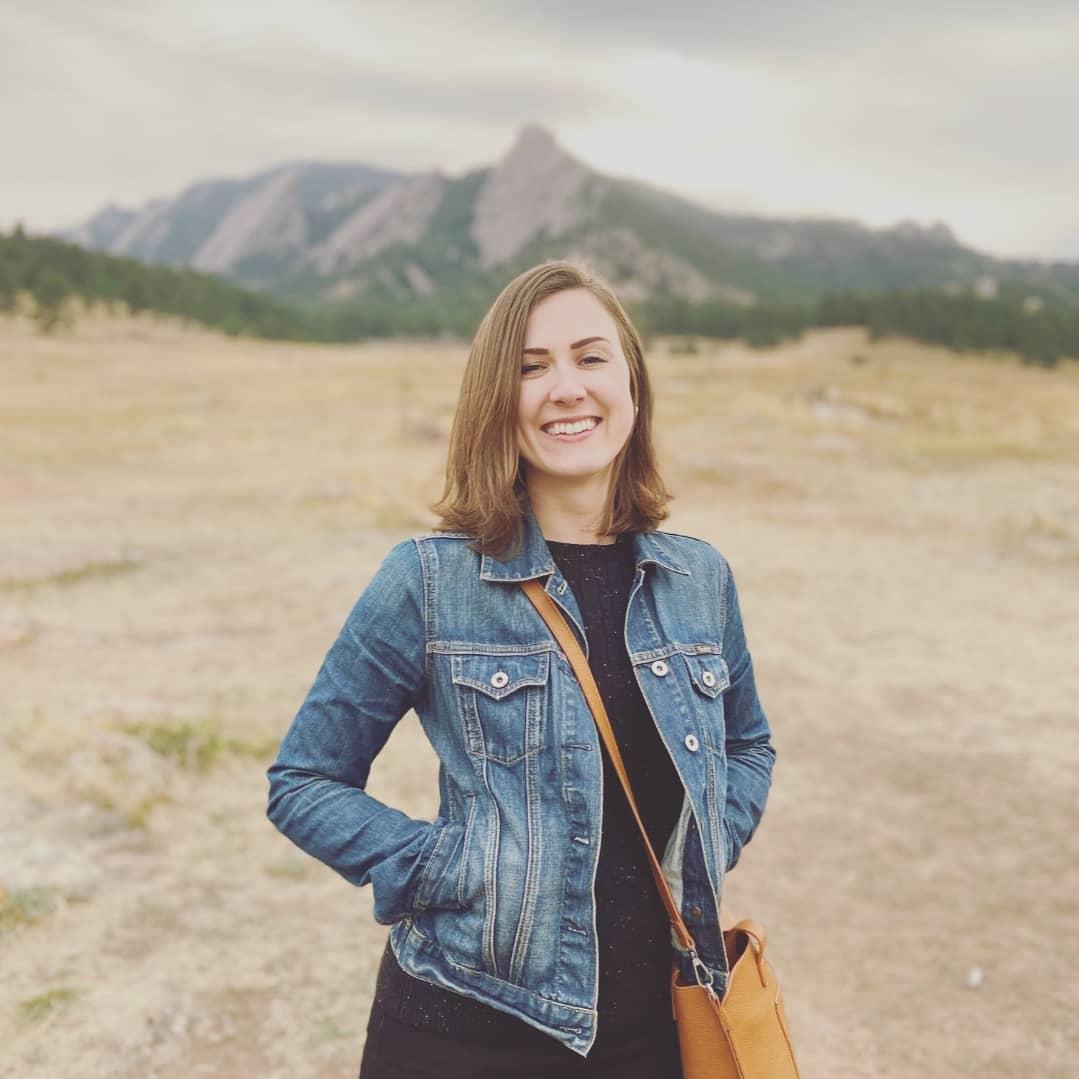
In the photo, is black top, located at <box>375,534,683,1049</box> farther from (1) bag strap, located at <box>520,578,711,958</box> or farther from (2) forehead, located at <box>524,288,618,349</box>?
(2) forehead, located at <box>524,288,618,349</box>

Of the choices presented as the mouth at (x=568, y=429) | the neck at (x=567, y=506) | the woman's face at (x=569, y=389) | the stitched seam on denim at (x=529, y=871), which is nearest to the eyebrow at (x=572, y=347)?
the woman's face at (x=569, y=389)

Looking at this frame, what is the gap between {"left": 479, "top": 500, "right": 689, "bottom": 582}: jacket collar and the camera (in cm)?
206

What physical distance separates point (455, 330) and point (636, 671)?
311ft

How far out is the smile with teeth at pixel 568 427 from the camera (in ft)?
7.15

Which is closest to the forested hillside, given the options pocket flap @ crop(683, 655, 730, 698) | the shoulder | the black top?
the shoulder

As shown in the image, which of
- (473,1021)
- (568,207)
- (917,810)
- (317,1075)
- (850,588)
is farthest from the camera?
(568,207)

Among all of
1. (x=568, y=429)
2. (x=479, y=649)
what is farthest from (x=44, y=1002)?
(x=568, y=429)

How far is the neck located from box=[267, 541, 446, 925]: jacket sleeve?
0.35m

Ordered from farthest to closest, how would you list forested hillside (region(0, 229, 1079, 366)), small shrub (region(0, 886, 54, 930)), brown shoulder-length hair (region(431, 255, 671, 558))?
1. forested hillside (region(0, 229, 1079, 366))
2. small shrub (region(0, 886, 54, 930))
3. brown shoulder-length hair (region(431, 255, 671, 558))

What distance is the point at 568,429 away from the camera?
2.18m

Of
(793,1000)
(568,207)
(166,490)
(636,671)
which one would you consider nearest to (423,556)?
(636,671)

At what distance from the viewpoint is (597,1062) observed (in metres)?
2.02

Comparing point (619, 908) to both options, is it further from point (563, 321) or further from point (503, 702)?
point (563, 321)

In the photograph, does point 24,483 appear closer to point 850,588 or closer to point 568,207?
point 850,588
